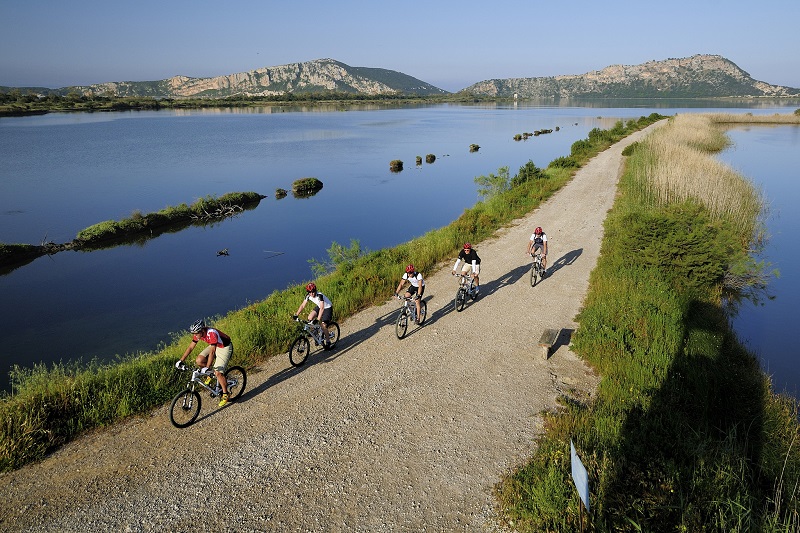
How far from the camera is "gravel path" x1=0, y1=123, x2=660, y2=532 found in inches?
297

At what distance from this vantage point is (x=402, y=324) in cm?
1385

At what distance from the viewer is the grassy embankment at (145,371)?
9.15 m

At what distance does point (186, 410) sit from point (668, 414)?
1013cm

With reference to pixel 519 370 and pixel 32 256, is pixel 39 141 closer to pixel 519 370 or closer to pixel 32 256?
pixel 32 256

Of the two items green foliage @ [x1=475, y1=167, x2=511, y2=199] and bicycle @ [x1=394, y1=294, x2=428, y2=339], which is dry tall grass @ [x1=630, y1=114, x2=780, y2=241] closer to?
green foliage @ [x1=475, y1=167, x2=511, y2=199]

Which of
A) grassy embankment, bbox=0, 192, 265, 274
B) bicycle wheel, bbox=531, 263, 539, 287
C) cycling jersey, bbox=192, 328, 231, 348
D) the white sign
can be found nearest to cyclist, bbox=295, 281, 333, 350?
cycling jersey, bbox=192, 328, 231, 348

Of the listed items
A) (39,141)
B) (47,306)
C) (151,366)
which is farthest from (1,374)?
(39,141)

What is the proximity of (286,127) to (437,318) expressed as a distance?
320ft

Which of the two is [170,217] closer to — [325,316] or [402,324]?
[325,316]

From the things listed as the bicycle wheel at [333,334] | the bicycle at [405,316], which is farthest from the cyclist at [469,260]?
the bicycle wheel at [333,334]

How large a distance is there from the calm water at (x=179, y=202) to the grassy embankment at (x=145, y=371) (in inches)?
184

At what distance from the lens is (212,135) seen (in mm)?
86250

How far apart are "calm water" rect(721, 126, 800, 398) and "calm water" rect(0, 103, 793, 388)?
19395 mm

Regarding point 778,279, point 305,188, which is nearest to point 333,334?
point 778,279
